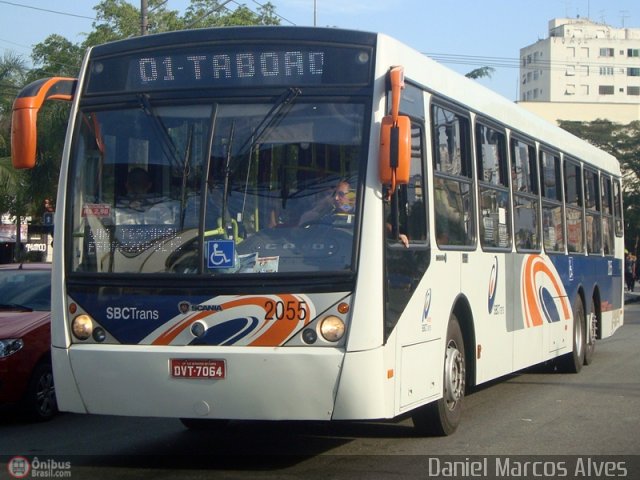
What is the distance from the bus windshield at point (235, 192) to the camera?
281 inches

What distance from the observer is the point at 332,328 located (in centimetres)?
697

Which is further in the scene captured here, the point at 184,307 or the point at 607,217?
the point at 607,217

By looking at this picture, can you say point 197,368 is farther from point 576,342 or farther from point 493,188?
point 576,342

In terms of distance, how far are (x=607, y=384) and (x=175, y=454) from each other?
643 centimetres

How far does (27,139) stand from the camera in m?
7.34

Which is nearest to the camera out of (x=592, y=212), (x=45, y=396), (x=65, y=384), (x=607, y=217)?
(x=65, y=384)

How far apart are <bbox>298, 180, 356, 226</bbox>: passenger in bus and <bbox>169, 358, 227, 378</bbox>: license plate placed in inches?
44.6

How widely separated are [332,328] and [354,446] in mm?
1919

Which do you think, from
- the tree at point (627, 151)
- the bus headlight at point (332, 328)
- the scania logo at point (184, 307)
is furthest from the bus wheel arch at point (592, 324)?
the tree at point (627, 151)

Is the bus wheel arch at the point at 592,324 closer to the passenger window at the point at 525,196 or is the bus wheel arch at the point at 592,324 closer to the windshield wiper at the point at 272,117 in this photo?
the passenger window at the point at 525,196

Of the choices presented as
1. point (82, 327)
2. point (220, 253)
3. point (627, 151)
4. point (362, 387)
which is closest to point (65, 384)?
point (82, 327)

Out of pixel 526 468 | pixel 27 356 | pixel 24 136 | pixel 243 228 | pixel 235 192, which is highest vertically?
pixel 24 136

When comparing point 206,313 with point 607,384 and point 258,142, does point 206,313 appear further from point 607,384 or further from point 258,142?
point 607,384

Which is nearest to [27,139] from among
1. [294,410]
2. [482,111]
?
[294,410]
